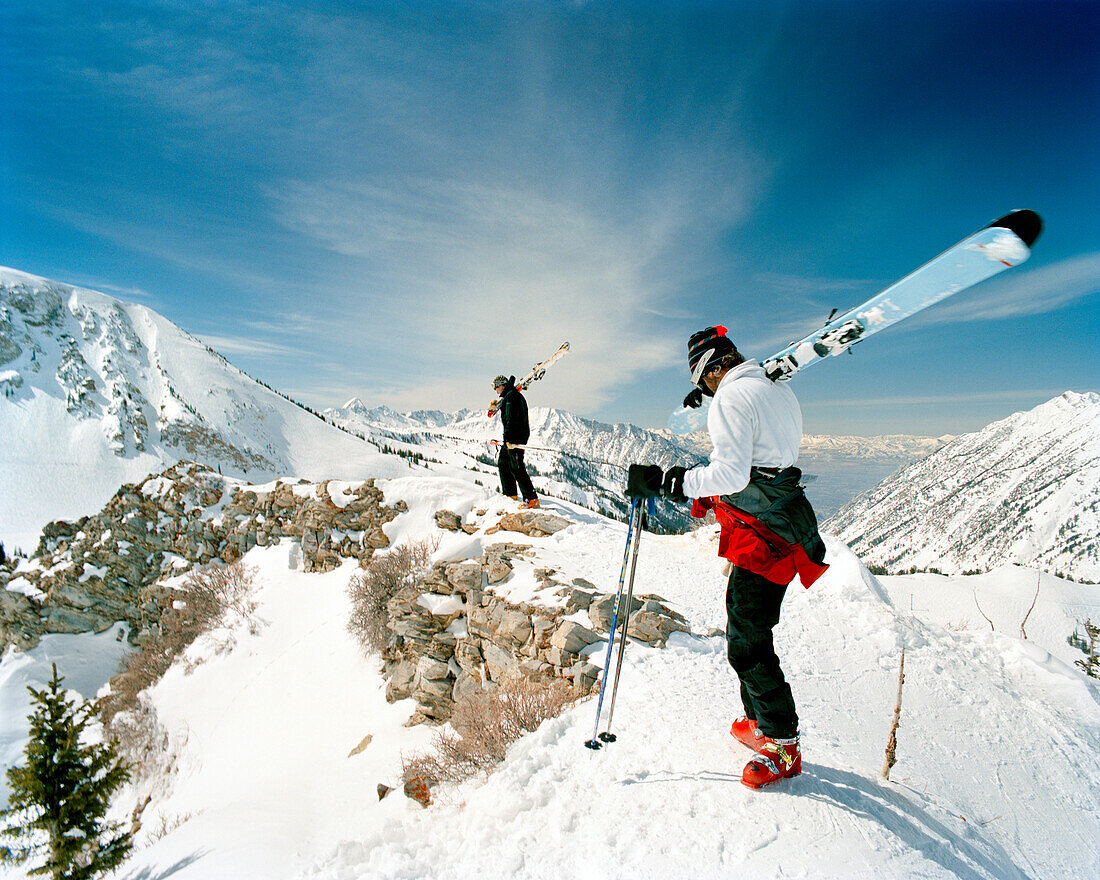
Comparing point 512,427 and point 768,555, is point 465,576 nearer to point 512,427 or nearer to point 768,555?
point 512,427

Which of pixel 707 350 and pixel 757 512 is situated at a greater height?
pixel 707 350

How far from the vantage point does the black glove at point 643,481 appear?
13.4ft

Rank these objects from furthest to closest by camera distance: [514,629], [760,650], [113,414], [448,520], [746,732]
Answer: [113,414] → [448,520] → [514,629] → [746,732] → [760,650]

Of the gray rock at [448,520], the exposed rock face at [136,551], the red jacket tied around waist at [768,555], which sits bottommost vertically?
the red jacket tied around waist at [768,555]

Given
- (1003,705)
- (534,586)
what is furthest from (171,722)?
(1003,705)

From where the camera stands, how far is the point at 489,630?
9.55 m

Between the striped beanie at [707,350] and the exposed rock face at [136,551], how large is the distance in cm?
2381

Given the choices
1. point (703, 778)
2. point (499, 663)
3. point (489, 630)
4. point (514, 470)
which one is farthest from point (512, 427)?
point (703, 778)

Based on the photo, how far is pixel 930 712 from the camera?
20.8 feet

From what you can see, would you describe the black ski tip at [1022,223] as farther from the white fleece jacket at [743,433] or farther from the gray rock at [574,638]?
the gray rock at [574,638]

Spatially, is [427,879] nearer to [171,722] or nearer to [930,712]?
[930,712]

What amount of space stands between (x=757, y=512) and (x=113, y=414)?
150m

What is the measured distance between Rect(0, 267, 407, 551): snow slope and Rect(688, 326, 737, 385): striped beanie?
360 feet

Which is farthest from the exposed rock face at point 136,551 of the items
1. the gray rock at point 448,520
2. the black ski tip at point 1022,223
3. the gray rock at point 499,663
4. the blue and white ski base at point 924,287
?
the black ski tip at point 1022,223
